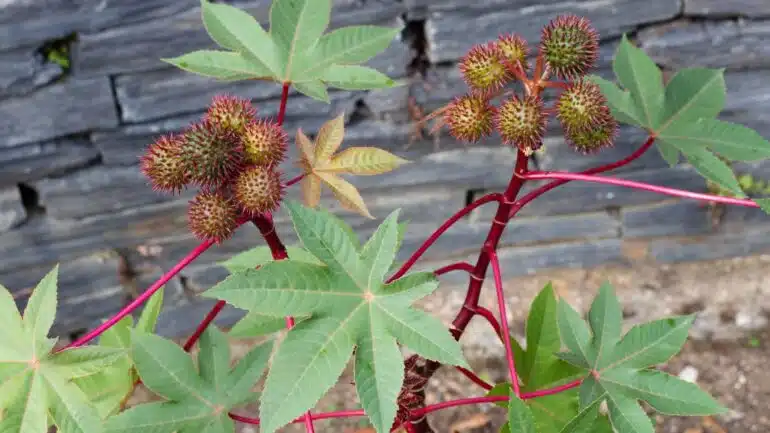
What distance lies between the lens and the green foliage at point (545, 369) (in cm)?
104

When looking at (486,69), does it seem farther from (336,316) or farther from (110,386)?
(110,386)

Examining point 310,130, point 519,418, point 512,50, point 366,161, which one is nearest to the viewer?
point 519,418

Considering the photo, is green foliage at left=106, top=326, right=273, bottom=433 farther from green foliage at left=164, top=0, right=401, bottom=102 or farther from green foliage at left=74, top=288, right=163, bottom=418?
green foliage at left=164, top=0, right=401, bottom=102

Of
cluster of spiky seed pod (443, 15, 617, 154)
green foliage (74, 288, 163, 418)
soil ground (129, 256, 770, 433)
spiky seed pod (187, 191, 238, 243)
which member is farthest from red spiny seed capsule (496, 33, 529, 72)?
soil ground (129, 256, 770, 433)

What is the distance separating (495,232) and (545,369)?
1.18ft

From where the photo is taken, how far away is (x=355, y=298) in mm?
746

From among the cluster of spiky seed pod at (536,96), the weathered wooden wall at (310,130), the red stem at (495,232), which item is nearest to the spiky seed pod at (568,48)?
the cluster of spiky seed pod at (536,96)

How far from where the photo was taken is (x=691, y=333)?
214 centimetres

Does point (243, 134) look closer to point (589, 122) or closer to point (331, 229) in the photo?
point (331, 229)

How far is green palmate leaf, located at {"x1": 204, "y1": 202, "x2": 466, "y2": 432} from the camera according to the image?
675 mm

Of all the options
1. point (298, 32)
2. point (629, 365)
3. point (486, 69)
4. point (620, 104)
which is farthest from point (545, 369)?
point (298, 32)

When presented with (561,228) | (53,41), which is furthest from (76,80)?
(561,228)

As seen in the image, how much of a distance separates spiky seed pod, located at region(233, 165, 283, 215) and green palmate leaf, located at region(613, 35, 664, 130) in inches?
20.5

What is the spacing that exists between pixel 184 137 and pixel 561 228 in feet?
5.25
